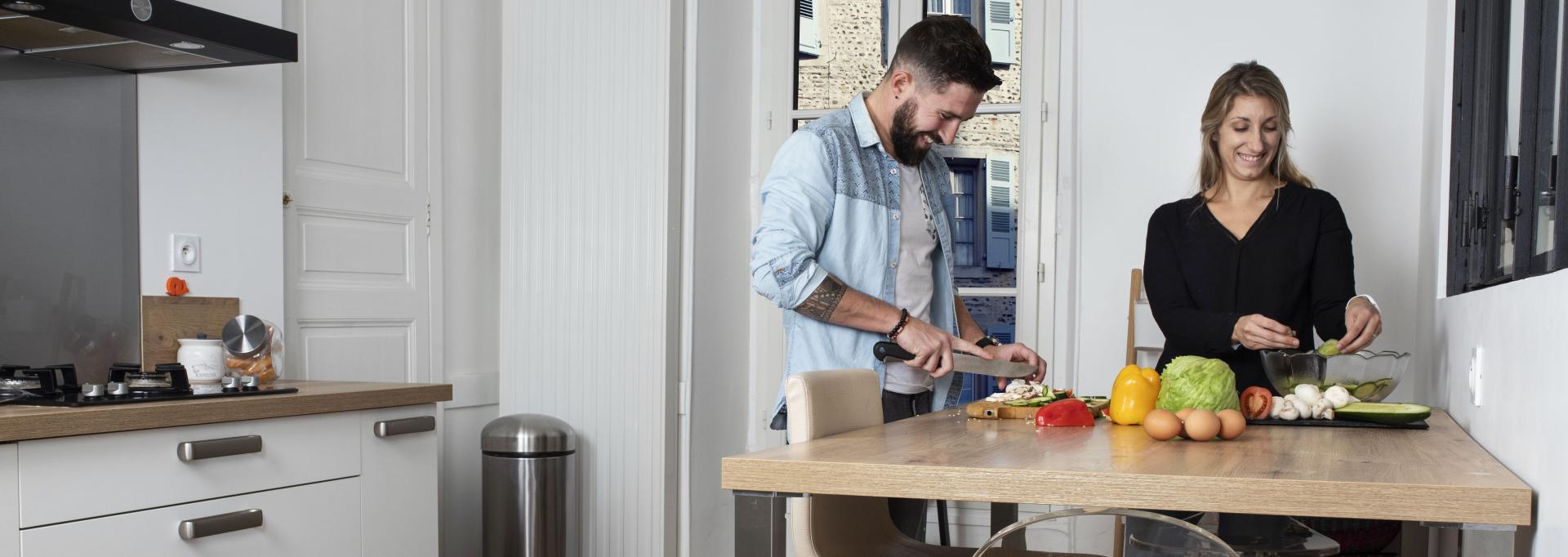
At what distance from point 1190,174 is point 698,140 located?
4.84 ft

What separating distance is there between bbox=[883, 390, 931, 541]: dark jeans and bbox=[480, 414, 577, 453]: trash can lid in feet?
4.29

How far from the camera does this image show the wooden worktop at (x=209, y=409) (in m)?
1.79

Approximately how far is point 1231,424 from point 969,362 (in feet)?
1.99

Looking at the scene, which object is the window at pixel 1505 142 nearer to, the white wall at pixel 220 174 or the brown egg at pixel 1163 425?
the brown egg at pixel 1163 425

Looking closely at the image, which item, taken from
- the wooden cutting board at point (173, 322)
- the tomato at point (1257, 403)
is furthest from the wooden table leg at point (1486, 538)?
the wooden cutting board at point (173, 322)

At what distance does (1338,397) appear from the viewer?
6.26 ft

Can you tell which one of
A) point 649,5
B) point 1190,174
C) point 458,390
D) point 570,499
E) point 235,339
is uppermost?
point 649,5

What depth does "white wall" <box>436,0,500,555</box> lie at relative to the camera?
355cm

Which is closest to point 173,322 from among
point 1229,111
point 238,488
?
point 238,488

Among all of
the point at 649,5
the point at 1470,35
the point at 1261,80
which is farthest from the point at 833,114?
the point at 649,5

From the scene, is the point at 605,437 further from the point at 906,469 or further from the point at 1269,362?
the point at 906,469

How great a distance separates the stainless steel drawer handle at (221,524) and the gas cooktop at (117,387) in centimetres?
21

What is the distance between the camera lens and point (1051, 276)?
148 inches

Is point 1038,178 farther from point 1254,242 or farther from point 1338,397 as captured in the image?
point 1338,397
